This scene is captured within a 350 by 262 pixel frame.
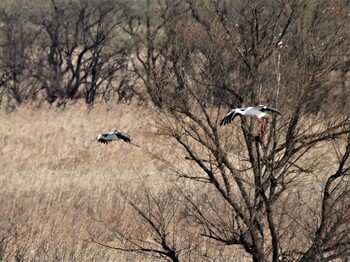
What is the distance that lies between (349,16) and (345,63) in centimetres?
69

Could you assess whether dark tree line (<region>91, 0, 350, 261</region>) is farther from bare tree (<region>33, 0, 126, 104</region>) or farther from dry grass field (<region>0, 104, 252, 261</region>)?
bare tree (<region>33, 0, 126, 104</region>)

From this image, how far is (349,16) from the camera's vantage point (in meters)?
8.80

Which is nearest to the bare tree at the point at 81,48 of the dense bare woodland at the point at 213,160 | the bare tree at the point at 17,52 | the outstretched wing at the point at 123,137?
the bare tree at the point at 17,52

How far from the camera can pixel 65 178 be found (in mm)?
15328

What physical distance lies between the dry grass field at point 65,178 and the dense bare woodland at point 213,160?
0.13 feet

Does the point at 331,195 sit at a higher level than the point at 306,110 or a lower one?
lower

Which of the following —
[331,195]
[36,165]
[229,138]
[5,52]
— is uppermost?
[5,52]

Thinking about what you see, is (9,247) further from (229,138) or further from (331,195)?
(331,195)

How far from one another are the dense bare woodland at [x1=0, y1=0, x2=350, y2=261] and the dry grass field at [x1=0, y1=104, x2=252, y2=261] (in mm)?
39

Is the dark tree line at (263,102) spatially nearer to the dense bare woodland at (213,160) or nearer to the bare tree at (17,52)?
the dense bare woodland at (213,160)

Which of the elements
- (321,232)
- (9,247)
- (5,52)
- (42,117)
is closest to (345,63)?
(321,232)

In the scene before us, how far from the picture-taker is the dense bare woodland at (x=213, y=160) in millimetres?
8719

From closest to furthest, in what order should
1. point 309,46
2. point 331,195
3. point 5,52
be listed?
point 309,46
point 331,195
point 5,52

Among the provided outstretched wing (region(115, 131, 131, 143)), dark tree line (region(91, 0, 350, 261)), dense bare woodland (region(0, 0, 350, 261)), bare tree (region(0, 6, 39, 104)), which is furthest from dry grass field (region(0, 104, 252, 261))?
bare tree (region(0, 6, 39, 104))
